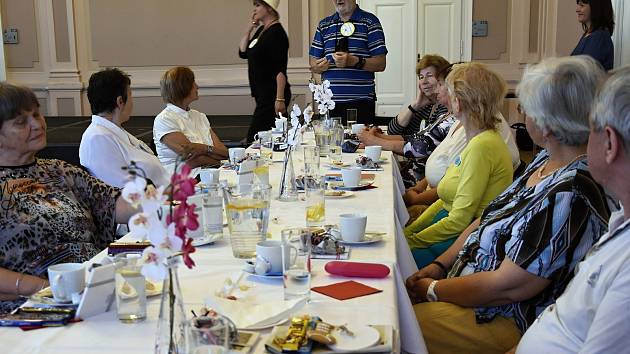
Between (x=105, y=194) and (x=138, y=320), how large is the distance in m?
1.12

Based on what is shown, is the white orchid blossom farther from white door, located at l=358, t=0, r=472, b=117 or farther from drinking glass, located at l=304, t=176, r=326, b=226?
white door, located at l=358, t=0, r=472, b=117

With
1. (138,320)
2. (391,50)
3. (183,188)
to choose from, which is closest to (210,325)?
(183,188)

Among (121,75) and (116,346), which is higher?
(121,75)

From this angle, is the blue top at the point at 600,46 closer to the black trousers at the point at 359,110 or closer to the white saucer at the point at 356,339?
the black trousers at the point at 359,110

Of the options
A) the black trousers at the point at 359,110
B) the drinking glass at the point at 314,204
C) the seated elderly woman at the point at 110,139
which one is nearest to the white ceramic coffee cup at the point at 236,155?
the seated elderly woman at the point at 110,139

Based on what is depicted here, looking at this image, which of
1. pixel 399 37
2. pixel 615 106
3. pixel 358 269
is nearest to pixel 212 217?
pixel 358 269

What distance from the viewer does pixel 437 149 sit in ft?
11.6

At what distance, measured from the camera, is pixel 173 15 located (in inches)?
340

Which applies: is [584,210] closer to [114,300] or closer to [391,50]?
[114,300]

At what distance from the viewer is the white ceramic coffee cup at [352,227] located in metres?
1.98

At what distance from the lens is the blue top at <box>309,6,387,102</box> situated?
521cm

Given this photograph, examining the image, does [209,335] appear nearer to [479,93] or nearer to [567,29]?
[479,93]

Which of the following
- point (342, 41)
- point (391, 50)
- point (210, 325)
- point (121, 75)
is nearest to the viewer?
point (210, 325)

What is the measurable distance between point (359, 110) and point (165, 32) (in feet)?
13.5
